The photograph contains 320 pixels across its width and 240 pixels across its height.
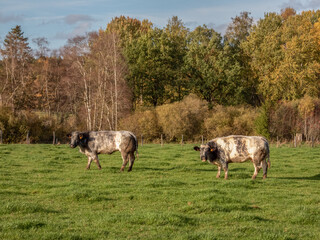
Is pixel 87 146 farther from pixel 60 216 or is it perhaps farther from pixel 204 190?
pixel 60 216

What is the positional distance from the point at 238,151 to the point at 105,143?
6.79 metres

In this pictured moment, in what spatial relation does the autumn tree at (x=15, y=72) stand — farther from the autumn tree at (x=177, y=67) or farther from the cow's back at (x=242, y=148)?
the cow's back at (x=242, y=148)

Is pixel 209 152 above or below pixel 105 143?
below

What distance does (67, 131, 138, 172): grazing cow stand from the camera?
2105cm

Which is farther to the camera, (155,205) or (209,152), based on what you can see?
(209,152)

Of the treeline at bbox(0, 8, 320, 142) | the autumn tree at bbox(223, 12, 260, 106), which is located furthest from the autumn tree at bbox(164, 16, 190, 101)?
the autumn tree at bbox(223, 12, 260, 106)

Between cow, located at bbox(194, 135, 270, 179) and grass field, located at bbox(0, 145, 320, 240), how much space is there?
0.78 meters

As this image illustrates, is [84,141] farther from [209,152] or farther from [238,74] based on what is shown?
[238,74]

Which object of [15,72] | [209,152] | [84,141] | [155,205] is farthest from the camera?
[15,72]

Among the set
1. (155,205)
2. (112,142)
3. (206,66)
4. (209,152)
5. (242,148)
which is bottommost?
(155,205)

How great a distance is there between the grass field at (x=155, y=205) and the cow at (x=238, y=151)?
2.57ft

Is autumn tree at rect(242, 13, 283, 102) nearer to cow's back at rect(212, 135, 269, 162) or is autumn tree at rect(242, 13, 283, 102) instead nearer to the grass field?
the grass field

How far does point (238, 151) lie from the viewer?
1845cm

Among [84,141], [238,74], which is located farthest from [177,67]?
[84,141]
